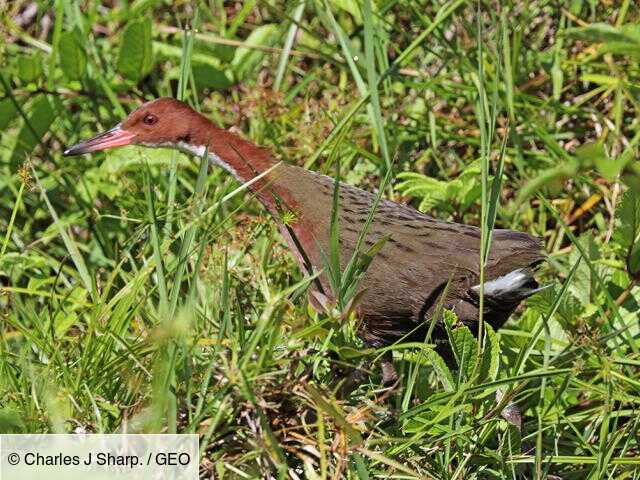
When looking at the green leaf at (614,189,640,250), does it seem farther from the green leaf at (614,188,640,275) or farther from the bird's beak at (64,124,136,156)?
→ the bird's beak at (64,124,136,156)

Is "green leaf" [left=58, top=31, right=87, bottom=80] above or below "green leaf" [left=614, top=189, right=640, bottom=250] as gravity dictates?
above

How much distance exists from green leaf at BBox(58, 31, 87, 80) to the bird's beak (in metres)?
0.46

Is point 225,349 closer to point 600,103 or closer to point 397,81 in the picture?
point 397,81

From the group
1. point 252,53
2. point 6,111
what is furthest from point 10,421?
point 252,53

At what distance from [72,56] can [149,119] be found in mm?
Answer: 620

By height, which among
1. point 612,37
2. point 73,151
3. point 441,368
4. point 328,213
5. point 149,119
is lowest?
point 441,368

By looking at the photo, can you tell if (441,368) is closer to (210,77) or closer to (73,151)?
(73,151)

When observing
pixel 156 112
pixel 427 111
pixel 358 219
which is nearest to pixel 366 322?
pixel 358 219

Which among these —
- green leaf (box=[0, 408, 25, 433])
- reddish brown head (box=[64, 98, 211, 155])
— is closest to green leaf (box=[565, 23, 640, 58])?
green leaf (box=[0, 408, 25, 433])

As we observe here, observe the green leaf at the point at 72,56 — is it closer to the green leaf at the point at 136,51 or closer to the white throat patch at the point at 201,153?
the green leaf at the point at 136,51

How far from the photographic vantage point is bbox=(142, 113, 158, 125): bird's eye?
3631 mm

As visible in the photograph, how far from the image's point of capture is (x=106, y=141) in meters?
3.74

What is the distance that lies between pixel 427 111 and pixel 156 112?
1.20m

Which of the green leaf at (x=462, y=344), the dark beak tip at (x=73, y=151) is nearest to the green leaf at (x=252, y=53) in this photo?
the dark beak tip at (x=73, y=151)
